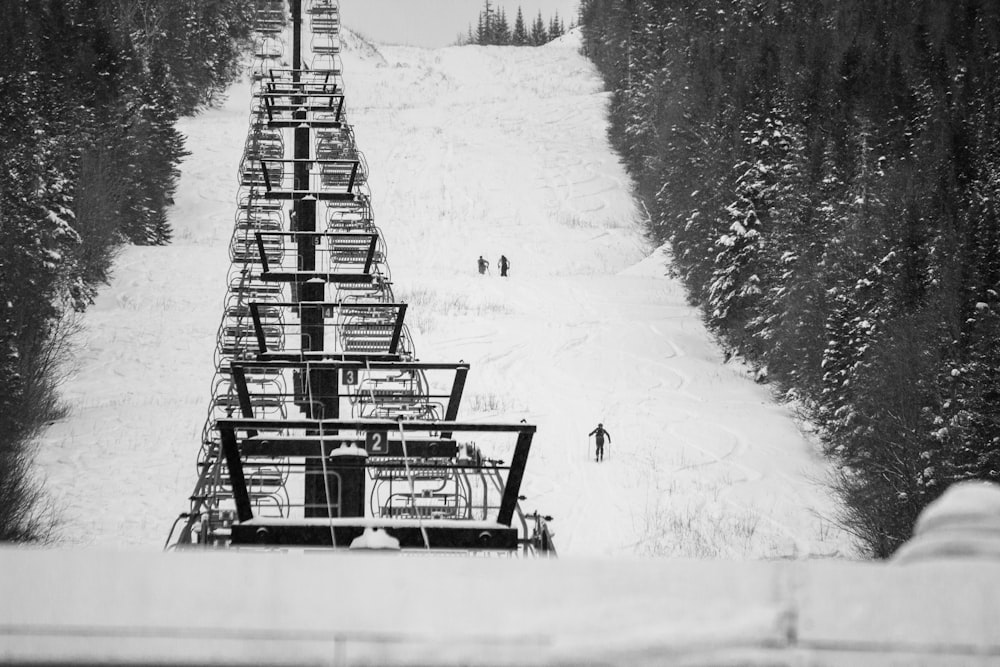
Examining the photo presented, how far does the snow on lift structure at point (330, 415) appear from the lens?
7.52 m

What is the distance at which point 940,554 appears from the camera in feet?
6.78

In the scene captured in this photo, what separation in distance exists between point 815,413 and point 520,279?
20910mm

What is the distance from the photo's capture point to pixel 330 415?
1850cm

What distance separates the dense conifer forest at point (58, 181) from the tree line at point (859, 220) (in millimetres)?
20661

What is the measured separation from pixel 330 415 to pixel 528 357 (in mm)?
20559

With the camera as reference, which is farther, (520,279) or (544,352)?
(520,279)

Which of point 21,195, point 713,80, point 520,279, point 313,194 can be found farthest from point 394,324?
point 713,80

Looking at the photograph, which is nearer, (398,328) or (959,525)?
(959,525)

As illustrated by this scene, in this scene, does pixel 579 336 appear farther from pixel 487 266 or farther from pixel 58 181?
pixel 58 181

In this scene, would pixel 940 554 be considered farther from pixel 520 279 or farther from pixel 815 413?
pixel 520 279

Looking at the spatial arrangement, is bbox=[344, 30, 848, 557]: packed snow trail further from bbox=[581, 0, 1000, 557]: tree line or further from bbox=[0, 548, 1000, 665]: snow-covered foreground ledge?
bbox=[0, 548, 1000, 665]: snow-covered foreground ledge

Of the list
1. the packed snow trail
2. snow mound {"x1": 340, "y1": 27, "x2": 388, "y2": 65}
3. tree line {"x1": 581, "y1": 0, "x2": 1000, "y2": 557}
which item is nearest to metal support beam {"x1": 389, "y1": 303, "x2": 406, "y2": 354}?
the packed snow trail

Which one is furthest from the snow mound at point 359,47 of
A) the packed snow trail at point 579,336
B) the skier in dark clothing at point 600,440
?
the skier in dark clothing at point 600,440

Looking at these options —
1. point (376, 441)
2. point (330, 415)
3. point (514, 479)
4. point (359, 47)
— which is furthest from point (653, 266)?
point (359, 47)
